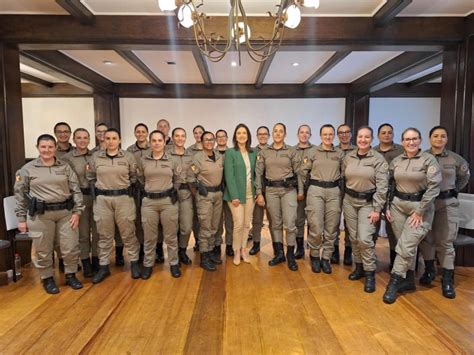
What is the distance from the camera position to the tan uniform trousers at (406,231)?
3.06 metres

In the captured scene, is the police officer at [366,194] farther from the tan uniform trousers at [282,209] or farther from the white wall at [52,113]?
the white wall at [52,113]

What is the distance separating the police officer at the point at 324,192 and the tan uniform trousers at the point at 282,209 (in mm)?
199

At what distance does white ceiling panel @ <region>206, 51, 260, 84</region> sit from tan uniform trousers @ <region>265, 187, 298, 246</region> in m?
2.24

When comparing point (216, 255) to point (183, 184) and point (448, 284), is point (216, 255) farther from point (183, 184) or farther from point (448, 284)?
point (448, 284)

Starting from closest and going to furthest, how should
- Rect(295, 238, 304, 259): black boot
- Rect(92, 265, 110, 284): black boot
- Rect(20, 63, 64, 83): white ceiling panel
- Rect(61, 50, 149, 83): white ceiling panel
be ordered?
Rect(92, 265, 110, 284): black boot → Rect(295, 238, 304, 259): black boot → Rect(61, 50, 149, 83): white ceiling panel → Rect(20, 63, 64, 83): white ceiling panel

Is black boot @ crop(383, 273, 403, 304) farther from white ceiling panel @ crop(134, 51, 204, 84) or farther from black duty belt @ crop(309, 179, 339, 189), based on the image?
white ceiling panel @ crop(134, 51, 204, 84)

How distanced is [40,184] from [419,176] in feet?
11.8

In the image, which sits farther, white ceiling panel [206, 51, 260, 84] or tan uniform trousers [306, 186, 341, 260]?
→ white ceiling panel [206, 51, 260, 84]

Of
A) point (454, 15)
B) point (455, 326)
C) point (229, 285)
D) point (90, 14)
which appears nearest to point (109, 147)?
point (90, 14)

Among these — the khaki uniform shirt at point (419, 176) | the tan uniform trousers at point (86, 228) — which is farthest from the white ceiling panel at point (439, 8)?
→ the tan uniform trousers at point (86, 228)

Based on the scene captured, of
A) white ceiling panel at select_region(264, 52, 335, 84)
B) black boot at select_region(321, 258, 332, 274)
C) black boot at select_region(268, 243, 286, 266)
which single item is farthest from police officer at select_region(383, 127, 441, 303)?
white ceiling panel at select_region(264, 52, 335, 84)

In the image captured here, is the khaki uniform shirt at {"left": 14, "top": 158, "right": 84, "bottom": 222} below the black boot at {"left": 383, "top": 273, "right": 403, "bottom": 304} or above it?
above

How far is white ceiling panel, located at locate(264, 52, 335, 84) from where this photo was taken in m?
4.97

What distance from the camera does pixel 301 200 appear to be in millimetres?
4078
